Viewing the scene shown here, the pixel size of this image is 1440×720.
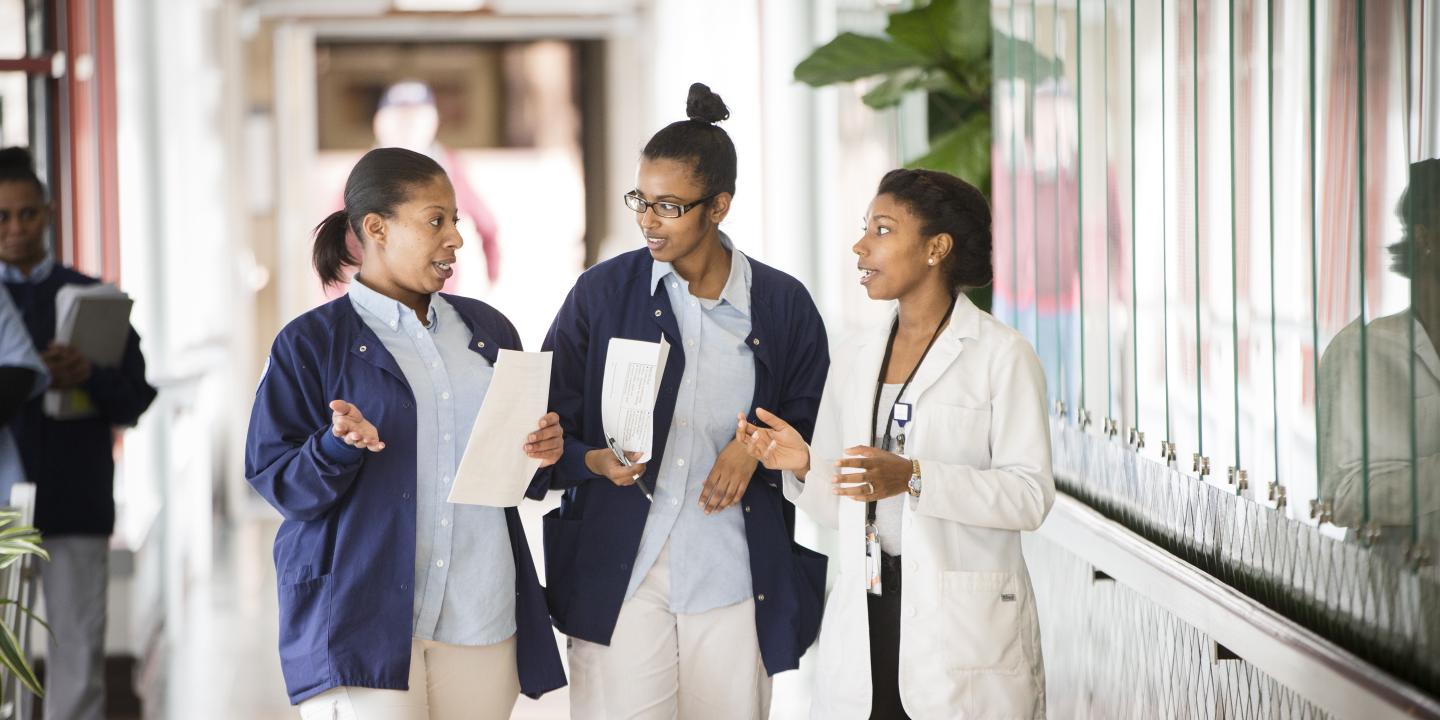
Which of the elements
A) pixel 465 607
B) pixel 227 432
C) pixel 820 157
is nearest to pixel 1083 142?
pixel 465 607

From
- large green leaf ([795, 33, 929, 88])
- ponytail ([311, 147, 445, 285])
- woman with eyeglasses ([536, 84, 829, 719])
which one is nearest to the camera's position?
ponytail ([311, 147, 445, 285])

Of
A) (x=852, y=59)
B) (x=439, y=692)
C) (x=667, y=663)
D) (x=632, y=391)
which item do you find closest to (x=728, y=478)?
(x=632, y=391)

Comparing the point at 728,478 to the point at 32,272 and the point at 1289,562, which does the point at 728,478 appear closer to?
the point at 1289,562

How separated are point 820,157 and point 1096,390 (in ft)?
12.5

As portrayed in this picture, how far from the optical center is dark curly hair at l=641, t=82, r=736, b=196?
98.3 inches

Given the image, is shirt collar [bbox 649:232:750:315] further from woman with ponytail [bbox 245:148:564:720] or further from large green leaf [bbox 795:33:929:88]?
large green leaf [bbox 795:33:929:88]

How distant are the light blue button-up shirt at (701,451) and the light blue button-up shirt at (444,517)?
0.25 m

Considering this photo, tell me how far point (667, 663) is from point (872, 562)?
1.40ft

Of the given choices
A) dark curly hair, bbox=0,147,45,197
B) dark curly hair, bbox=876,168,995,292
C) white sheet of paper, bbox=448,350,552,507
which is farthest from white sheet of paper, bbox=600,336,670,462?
dark curly hair, bbox=0,147,45,197

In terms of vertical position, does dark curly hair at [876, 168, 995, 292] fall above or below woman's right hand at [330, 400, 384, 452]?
above

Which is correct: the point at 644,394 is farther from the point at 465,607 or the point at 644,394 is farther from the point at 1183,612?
the point at 1183,612

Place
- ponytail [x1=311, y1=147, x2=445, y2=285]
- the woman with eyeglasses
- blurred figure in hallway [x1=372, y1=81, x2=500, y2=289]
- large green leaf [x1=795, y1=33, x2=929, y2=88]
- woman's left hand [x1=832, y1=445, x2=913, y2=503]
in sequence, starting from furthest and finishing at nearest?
blurred figure in hallway [x1=372, y1=81, x2=500, y2=289] < large green leaf [x1=795, y1=33, x2=929, y2=88] < the woman with eyeglasses < ponytail [x1=311, y1=147, x2=445, y2=285] < woman's left hand [x1=832, y1=445, x2=913, y2=503]

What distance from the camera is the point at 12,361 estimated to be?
3980 millimetres

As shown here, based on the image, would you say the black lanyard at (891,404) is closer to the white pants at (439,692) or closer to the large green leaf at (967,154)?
the white pants at (439,692)
